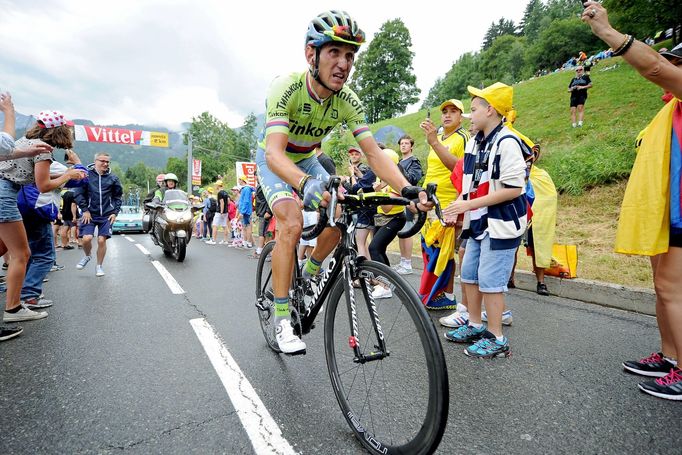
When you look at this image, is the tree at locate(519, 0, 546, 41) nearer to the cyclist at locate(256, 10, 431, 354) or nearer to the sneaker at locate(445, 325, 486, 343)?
the sneaker at locate(445, 325, 486, 343)

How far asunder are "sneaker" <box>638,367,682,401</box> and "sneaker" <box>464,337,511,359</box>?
0.88 meters

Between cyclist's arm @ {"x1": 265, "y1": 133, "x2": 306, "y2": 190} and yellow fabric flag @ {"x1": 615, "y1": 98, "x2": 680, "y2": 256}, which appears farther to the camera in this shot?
yellow fabric flag @ {"x1": 615, "y1": 98, "x2": 680, "y2": 256}

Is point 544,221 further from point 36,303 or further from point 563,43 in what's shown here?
point 563,43

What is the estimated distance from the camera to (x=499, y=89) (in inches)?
121

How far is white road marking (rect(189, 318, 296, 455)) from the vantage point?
6.17 feet

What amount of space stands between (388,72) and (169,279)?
69.3m

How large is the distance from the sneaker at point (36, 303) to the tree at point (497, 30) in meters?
125

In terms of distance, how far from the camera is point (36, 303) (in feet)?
14.7

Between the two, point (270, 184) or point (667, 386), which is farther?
point (270, 184)

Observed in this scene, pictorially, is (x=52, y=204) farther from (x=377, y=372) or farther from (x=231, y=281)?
(x=377, y=372)

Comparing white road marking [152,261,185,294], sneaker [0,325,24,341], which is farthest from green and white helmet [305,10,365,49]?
white road marking [152,261,185,294]

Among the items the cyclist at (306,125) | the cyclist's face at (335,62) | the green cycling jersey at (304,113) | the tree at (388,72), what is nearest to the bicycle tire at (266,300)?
the cyclist at (306,125)

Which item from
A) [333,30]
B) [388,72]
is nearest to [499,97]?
[333,30]

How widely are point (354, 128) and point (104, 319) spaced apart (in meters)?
3.53
